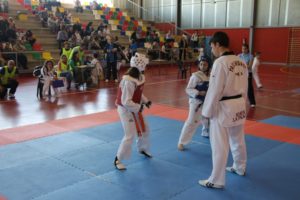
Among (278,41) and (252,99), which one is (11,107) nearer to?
(252,99)

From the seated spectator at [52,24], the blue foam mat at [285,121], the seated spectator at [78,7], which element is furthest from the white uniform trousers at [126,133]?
the seated spectator at [78,7]

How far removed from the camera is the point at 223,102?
377 centimetres

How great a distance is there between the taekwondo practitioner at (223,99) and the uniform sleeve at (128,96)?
1.02 meters

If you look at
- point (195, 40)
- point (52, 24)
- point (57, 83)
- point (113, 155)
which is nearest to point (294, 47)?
point (195, 40)

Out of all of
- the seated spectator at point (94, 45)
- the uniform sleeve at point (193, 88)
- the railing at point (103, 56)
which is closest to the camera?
the uniform sleeve at point (193, 88)

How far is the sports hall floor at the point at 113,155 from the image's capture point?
388cm

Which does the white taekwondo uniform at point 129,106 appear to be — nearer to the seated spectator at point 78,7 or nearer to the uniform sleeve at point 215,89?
the uniform sleeve at point 215,89

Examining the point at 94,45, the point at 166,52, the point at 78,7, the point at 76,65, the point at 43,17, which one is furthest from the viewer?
the point at 78,7

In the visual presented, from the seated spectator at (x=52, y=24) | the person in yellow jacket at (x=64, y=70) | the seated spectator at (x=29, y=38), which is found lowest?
the person in yellow jacket at (x=64, y=70)

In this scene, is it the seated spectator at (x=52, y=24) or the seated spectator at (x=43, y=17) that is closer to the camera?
the seated spectator at (x=52, y=24)

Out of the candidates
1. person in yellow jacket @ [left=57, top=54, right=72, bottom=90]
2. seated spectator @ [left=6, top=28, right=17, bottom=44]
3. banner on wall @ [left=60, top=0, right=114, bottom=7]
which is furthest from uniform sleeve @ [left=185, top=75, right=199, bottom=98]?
banner on wall @ [left=60, top=0, right=114, bottom=7]

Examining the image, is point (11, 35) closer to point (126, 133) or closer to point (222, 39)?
point (126, 133)

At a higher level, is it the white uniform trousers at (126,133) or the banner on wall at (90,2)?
the banner on wall at (90,2)

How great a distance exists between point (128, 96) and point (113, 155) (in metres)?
1.23
